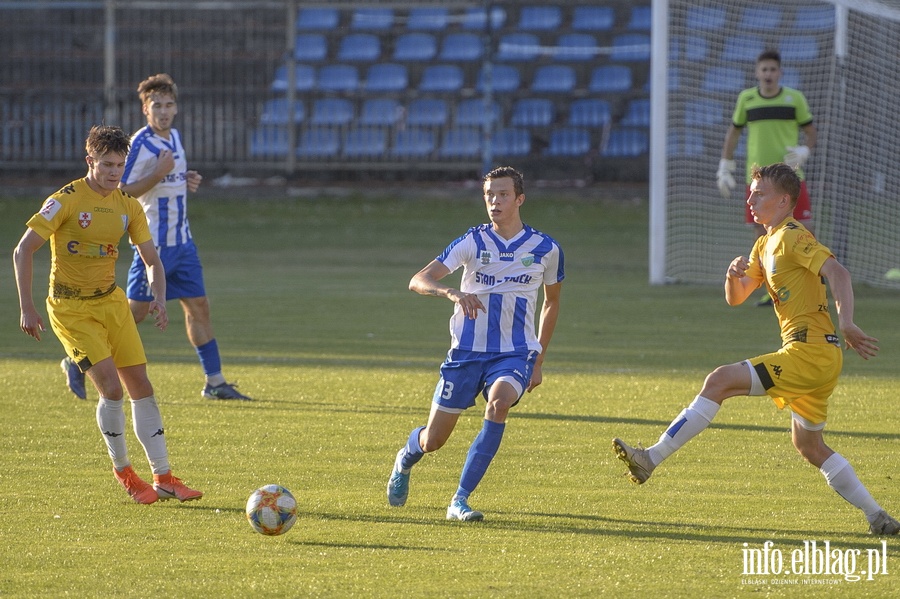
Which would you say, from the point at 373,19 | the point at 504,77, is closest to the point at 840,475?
the point at 504,77

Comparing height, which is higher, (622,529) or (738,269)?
(738,269)

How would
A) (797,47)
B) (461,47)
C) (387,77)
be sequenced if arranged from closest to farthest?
1. (797,47)
2. (387,77)
3. (461,47)

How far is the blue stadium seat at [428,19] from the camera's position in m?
25.4

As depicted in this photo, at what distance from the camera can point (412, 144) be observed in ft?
77.6

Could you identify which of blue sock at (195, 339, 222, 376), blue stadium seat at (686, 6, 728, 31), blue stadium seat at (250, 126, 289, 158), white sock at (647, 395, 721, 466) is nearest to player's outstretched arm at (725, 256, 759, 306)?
white sock at (647, 395, 721, 466)

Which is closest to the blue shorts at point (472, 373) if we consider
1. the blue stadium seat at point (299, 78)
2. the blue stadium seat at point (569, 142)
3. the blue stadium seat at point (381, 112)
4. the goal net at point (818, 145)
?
the goal net at point (818, 145)

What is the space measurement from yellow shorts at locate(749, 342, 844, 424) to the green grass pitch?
20.8 inches

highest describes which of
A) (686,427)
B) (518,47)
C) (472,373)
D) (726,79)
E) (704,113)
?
(518,47)

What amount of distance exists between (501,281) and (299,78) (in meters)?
20.1

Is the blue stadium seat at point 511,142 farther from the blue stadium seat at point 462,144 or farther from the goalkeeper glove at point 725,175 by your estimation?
the goalkeeper glove at point 725,175

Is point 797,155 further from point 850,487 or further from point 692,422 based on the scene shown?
point 850,487

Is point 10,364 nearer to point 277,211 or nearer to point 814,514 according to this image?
point 814,514

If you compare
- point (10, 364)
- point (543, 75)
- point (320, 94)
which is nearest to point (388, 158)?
point (320, 94)

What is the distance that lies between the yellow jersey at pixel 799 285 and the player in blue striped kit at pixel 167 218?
415 cm
